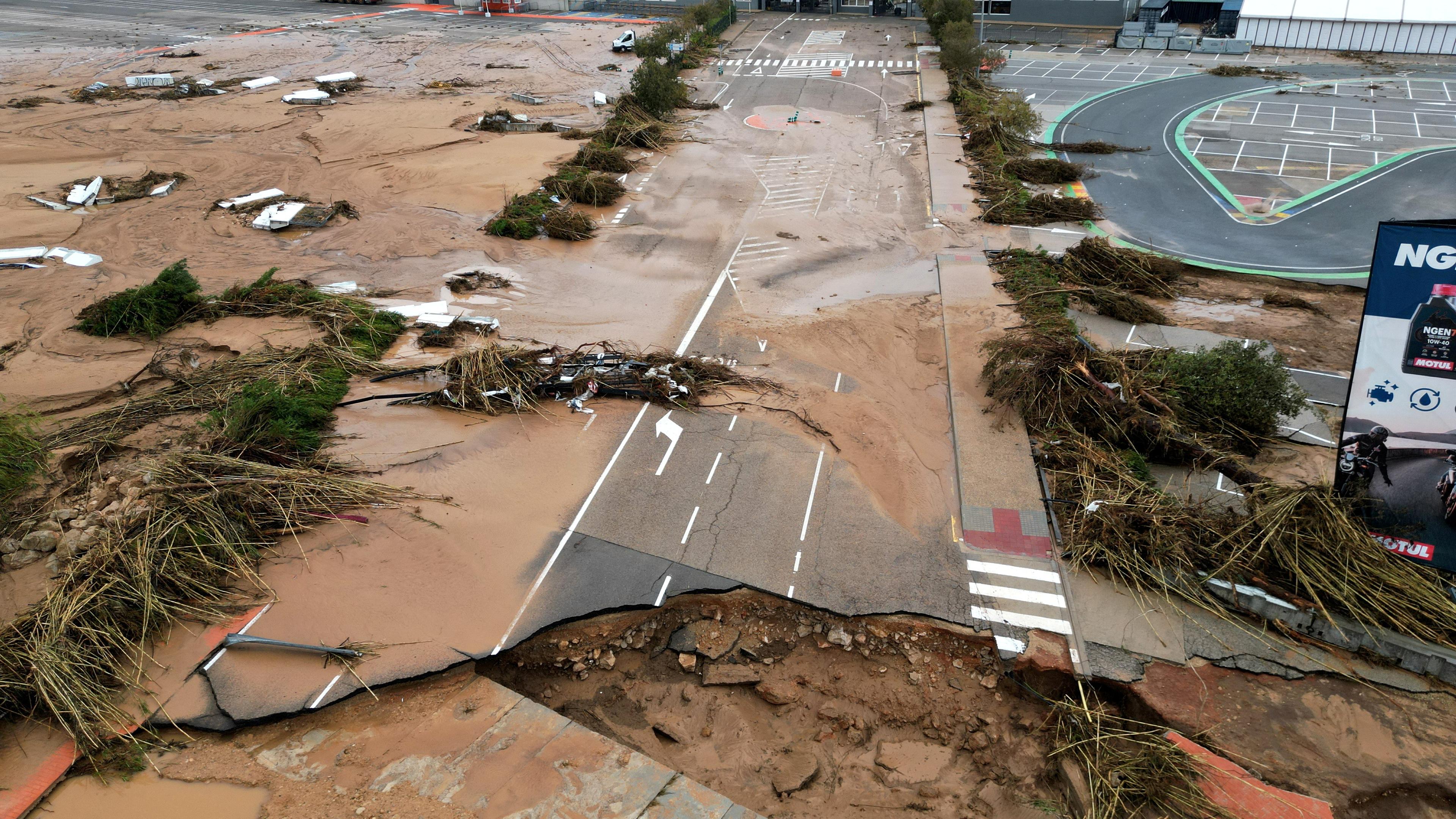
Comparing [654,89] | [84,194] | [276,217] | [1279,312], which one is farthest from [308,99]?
[1279,312]

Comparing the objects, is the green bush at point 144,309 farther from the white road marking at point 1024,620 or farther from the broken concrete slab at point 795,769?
the white road marking at point 1024,620

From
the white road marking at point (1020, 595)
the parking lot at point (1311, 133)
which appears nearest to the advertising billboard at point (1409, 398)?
the white road marking at point (1020, 595)

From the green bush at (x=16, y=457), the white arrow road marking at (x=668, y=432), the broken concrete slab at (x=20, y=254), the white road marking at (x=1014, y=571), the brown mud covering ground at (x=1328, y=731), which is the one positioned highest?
the broken concrete slab at (x=20, y=254)

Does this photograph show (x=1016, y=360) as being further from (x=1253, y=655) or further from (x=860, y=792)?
(x=860, y=792)

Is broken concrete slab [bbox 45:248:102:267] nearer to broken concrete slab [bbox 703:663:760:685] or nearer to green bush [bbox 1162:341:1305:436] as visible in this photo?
broken concrete slab [bbox 703:663:760:685]

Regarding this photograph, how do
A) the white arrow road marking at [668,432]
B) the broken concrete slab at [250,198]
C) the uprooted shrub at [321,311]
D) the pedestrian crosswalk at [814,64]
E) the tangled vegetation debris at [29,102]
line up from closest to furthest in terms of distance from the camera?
the white arrow road marking at [668,432], the uprooted shrub at [321,311], the broken concrete slab at [250,198], the tangled vegetation debris at [29,102], the pedestrian crosswalk at [814,64]

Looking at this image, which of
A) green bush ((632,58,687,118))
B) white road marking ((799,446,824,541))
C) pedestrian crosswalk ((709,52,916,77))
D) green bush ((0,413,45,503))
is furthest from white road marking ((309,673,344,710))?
pedestrian crosswalk ((709,52,916,77))

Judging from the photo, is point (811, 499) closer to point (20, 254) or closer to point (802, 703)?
point (802, 703)
